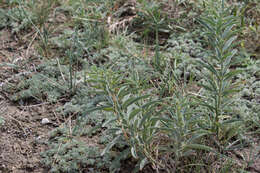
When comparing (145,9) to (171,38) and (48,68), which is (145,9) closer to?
(171,38)

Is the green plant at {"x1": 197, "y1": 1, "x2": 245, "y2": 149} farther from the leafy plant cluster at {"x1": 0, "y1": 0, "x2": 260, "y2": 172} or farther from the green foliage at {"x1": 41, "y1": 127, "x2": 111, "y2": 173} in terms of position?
the green foliage at {"x1": 41, "y1": 127, "x2": 111, "y2": 173}

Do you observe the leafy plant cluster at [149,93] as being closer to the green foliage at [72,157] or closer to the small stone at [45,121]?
the green foliage at [72,157]

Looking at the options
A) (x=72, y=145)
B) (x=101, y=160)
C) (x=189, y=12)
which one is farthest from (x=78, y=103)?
(x=189, y=12)

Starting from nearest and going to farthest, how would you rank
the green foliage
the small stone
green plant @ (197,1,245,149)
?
green plant @ (197,1,245,149), the green foliage, the small stone

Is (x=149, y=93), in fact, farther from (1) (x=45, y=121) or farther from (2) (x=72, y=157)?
(1) (x=45, y=121)

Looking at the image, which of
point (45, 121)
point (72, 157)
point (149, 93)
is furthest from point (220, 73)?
point (45, 121)

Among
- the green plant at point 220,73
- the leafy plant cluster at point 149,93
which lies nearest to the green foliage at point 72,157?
the leafy plant cluster at point 149,93

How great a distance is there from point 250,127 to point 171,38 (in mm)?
1525

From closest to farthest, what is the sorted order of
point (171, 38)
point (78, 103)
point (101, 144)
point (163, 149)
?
point (163, 149) → point (101, 144) → point (78, 103) → point (171, 38)

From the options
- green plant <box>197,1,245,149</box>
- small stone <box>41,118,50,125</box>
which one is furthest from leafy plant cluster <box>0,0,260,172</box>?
small stone <box>41,118,50,125</box>

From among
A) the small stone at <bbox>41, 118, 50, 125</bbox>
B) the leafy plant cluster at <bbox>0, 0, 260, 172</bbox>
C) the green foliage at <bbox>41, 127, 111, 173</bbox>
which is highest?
the leafy plant cluster at <bbox>0, 0, 260, 172</bbox>

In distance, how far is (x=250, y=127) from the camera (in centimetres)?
256

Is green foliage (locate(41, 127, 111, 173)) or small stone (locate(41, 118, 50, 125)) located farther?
small stone (locate(41, 118, 50, 125))

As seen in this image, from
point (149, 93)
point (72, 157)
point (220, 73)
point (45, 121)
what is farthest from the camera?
point (45, 121)
